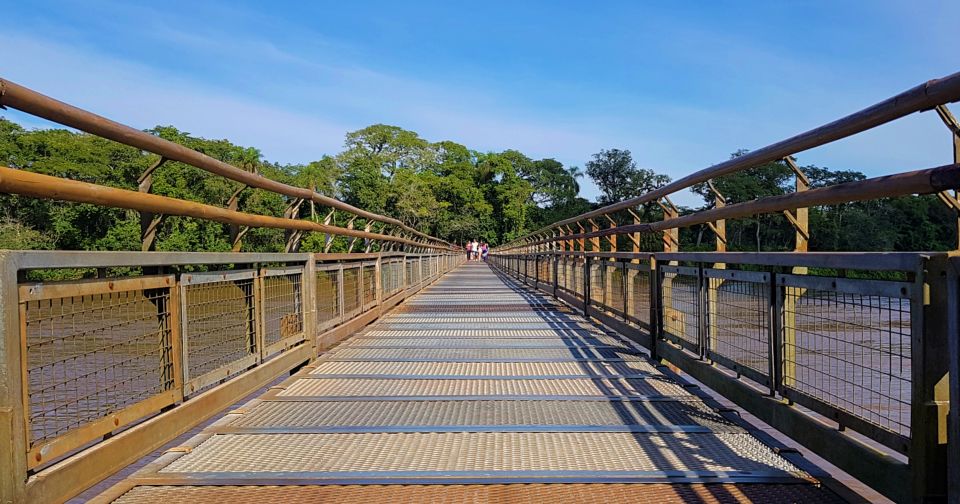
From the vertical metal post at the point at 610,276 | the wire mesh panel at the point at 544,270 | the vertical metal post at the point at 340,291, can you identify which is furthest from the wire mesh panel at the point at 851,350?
the wire mesh panel at the point at 544,270

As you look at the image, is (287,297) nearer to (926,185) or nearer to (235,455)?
(235,455)

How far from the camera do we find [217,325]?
3.42 metres

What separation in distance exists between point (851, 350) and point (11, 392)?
2.78 meters

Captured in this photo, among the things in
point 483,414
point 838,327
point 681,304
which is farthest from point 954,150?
point 681,304

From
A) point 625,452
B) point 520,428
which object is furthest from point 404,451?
point 625,452

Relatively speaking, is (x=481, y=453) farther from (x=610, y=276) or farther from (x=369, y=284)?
(x=369, y=284)

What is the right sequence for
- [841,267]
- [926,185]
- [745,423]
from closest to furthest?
[926,185] < [841,267] < [745,423]

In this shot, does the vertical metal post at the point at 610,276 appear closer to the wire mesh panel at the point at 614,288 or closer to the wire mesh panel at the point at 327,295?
the wire mesh panel at the point at 614,288

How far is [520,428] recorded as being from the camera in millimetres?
3117

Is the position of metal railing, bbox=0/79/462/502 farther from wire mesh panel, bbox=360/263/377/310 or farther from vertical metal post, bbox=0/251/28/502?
wire mesh panel, bbox=360/263/377/310

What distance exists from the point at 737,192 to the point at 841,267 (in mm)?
4940

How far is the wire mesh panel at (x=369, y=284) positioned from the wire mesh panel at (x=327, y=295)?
1093 millimetres

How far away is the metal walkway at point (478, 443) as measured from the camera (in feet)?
7.77

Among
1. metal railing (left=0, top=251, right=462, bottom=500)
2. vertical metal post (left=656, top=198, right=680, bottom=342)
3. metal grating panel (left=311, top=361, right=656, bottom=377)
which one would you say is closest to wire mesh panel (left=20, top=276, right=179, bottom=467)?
metal railing (left=0, top=251, right=462, bottom=500)
